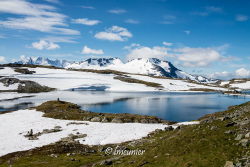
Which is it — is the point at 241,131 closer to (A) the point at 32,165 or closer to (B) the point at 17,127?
(A) the point at 32,165

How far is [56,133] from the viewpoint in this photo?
5516 cm

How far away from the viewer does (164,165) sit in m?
23.1

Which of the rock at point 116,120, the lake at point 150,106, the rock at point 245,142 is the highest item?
the rock at point 245,142

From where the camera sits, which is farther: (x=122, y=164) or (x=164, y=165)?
(x=122, y=164)

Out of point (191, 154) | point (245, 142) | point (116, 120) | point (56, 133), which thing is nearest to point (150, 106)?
point (116, 120)

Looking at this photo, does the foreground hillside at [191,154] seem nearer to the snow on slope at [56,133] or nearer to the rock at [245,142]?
the rock at [245,142]

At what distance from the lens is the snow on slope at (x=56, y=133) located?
153 ft

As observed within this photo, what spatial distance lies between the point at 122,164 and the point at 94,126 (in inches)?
1366

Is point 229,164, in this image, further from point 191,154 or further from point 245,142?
point 191,154

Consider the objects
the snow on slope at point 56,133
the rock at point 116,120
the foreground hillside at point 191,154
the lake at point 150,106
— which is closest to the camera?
the foreground hillside at point 191,154

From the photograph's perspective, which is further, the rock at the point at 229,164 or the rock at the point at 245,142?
the rock at the point at 245,142

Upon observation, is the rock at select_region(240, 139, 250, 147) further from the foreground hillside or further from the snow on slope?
the snow on slope

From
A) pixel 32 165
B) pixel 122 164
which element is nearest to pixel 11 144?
pixel 32 165

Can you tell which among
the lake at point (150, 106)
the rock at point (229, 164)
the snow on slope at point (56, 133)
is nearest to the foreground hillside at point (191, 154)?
the rock at point (229, 164)
